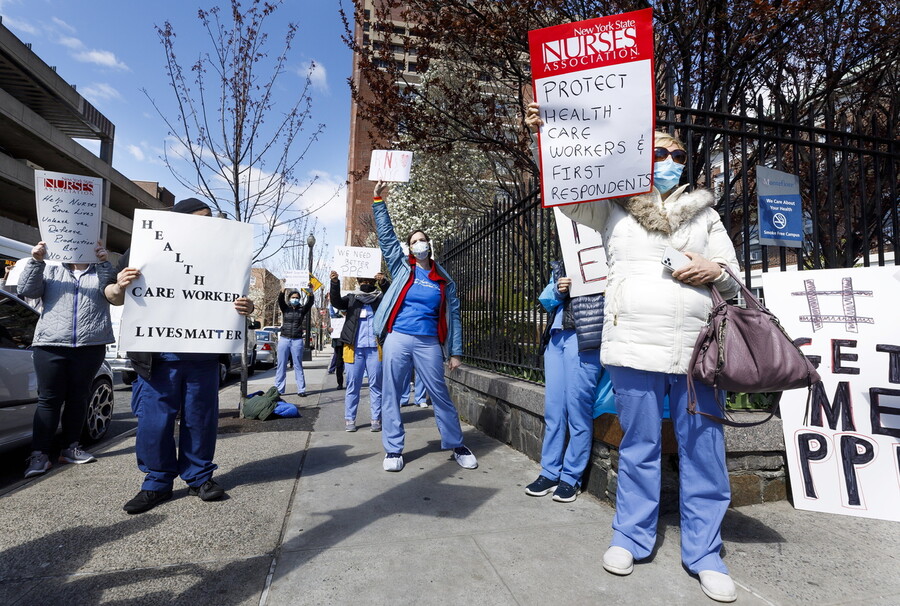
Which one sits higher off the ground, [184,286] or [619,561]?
[184,286]

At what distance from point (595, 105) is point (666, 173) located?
20.3 inches

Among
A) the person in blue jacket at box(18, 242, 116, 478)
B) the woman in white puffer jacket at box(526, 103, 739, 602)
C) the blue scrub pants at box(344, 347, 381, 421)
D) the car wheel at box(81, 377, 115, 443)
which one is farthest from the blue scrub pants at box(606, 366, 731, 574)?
the car wheel at box(81, 377, 115, 443)

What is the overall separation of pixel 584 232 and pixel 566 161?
1.03 m

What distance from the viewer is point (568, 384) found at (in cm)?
357

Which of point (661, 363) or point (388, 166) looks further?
point (388, 166)

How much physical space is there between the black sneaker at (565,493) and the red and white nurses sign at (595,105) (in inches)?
76.1

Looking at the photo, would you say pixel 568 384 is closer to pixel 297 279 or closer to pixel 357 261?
pixel 357 261

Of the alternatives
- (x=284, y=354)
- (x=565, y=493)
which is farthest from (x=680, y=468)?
(x=284, y=354)

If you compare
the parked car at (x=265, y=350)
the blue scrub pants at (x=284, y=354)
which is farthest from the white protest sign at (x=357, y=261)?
the parked car at (x=265, y=350)

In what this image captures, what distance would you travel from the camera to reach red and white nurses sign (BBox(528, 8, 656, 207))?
8.48 ft

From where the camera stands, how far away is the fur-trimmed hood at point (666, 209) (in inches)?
97.3

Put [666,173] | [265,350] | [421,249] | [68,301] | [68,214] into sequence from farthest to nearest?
[265,350] < [421,249] < [68,301] < [68,214] < [666,173]

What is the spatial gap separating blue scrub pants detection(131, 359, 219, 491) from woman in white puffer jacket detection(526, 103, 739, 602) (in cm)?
272

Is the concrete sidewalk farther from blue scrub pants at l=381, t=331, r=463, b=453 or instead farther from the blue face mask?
the blue face mask
